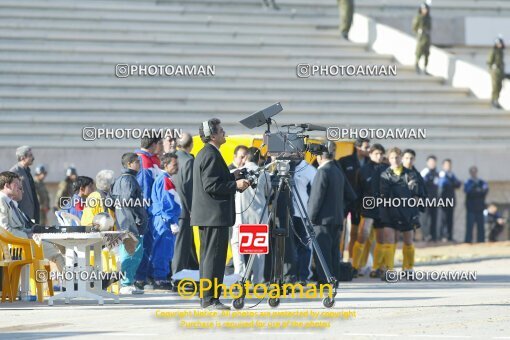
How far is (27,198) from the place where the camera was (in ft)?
64.4

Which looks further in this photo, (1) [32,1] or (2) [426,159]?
(1) [32,1]

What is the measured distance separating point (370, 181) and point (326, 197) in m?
2.74

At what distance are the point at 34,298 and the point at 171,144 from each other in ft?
12.1

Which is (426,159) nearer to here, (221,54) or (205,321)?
(221,54)

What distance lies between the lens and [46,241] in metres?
17.0

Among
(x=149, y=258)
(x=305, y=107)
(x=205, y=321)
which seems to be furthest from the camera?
(x=305, y=107)

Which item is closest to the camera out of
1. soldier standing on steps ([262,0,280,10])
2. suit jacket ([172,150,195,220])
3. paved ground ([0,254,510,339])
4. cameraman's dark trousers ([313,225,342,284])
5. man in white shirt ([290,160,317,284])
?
Answer: paved ground ([0,254,510,339])

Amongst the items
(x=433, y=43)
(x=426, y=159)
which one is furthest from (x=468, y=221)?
(x=433, y=43)

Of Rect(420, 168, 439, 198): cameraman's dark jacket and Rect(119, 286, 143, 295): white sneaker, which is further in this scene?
Rect(420, 168, 439, 198): cameraman's dark jacket

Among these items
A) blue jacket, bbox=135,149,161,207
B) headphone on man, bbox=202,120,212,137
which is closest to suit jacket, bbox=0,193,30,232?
blue jacket, bbox=135,149,161,207

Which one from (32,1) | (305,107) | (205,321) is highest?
(32,1)

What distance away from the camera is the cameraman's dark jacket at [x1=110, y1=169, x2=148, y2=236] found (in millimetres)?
18547

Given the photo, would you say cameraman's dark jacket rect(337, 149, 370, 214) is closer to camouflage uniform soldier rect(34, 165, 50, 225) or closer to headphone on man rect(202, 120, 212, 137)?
camouflage uniform soldier rect(34, 165, 50, 225)

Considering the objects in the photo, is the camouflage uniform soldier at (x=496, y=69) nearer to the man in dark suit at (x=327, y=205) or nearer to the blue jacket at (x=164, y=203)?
the man in dark suit at (x=327, y=205)
